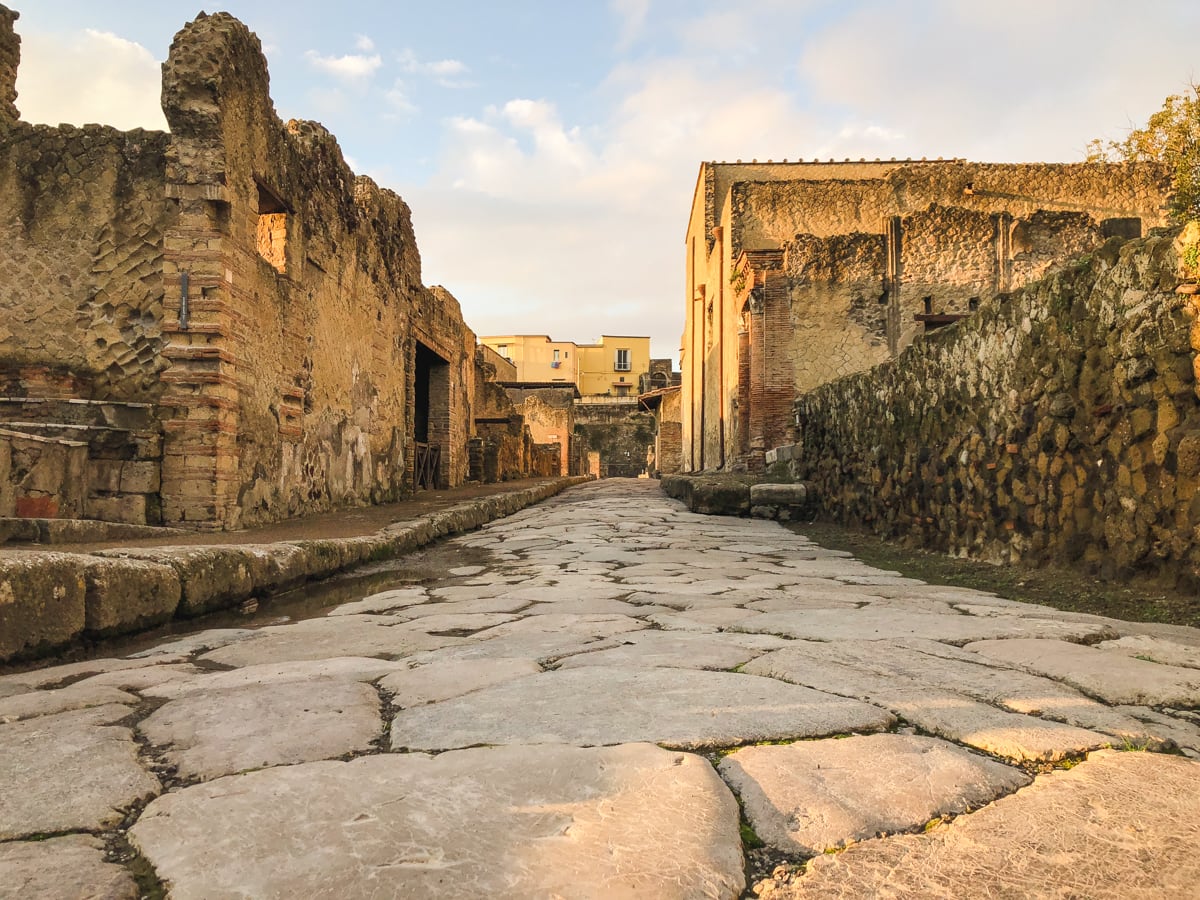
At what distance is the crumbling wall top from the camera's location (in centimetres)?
588

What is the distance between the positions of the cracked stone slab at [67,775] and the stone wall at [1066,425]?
3.14 meters

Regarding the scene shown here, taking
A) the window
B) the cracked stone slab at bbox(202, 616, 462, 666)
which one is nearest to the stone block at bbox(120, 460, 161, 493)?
the window

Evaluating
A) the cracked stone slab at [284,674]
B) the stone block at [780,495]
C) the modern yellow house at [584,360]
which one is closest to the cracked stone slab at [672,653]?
the cracked stone slab at [284,674]

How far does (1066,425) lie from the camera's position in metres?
3.29

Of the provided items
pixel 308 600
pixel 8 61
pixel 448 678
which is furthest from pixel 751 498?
pixel 8 61

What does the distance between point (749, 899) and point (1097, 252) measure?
3.36m

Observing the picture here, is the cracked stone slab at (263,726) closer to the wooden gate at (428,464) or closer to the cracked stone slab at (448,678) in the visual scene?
the cracked stone slab at (448,678)

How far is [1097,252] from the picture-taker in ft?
10.5

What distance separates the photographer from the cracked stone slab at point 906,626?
7.06ft

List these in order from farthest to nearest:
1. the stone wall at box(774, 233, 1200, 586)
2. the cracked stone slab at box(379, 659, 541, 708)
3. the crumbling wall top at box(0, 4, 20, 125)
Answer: the crumbling wall top at box(0, 4, 20, 125) → the stone wall at box(774, 233, 1200, 586) → the cracked stone slab at box(379, 659, 541, 708)

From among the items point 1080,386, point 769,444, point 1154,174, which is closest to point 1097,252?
point 1080,386

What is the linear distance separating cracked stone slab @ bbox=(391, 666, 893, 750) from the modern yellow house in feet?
158

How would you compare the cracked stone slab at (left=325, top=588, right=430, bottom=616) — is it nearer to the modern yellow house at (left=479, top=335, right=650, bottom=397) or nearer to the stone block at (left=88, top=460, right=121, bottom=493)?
the stone block at (left=88, top=460, right=121, bottom=493)

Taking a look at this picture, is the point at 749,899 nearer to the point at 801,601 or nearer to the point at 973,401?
the point at 801,601
